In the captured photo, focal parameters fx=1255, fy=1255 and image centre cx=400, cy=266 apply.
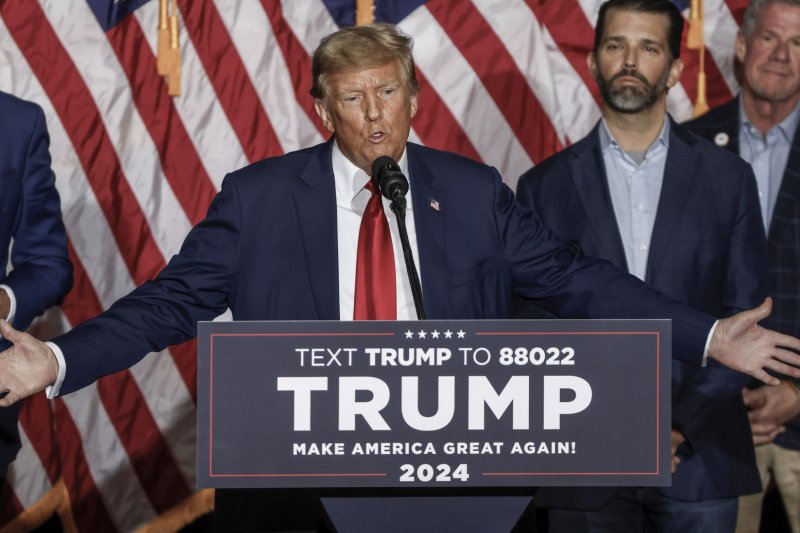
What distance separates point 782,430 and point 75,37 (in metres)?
2.42

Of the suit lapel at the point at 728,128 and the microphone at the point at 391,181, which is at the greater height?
the suit lapel at the point at 728,128

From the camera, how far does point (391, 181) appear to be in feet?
6.69

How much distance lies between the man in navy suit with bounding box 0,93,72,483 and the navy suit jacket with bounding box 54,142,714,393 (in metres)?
0.66

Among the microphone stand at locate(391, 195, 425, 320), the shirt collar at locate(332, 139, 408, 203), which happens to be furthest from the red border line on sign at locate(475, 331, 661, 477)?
the shirt collar at locate(332, 139, 408, 203)

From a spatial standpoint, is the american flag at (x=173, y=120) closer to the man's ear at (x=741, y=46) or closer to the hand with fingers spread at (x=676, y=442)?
the man's ear at (x=741, y=46)

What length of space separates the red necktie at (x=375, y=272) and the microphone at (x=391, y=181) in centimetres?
22

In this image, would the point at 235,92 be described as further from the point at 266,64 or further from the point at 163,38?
the point at 163,38

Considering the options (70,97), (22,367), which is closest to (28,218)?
(70,97)

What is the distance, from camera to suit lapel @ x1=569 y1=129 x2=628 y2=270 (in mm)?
3193

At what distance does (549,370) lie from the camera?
190cm

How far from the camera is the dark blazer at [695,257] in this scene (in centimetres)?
315

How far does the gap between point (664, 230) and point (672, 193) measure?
111mm

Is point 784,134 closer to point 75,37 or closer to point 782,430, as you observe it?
point 782,430

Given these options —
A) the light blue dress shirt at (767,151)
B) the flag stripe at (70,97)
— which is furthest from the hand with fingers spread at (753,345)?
the flag stripe at (70,97)
